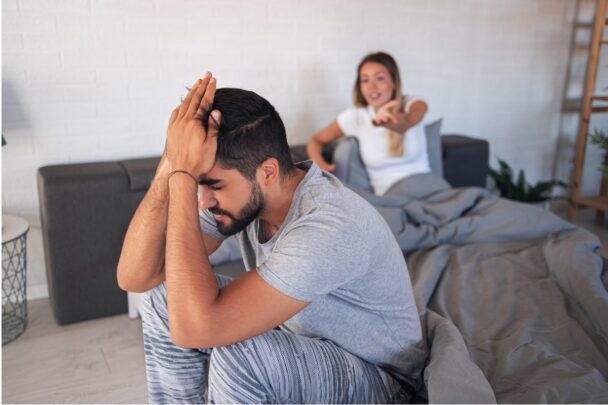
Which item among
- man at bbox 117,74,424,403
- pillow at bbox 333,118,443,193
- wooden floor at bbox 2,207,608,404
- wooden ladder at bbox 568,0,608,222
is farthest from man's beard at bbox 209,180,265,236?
wooden ladder at bbox 568,0,608,222

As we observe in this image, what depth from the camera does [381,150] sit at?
9.65 ft

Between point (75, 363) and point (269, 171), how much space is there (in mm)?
1322

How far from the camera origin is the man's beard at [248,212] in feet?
4.38

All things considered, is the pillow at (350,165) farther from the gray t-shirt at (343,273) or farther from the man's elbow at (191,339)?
the man's elbow at (191,339)

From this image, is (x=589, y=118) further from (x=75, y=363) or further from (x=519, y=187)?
(x=75, y=363)

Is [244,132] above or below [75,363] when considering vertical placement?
above

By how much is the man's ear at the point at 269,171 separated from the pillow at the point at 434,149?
1.83 m

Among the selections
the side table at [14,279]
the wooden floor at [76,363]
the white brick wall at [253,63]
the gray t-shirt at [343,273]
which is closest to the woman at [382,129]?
the white brick wall at [253,63]

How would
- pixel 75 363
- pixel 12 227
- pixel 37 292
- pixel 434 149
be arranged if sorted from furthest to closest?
1. pixel 434 149
2. pixel 37 292
3. pixel 12 227
4. pixel 75 363

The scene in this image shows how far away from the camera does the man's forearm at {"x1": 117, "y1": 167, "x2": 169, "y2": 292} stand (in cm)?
145

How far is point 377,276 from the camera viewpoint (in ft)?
4.40

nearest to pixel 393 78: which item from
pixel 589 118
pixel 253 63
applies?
pixel 253 63

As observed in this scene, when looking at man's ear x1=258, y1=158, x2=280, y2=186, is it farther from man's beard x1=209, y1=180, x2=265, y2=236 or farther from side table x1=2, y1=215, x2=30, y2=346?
side table x1=2, y1=215, x2=30, y2=346

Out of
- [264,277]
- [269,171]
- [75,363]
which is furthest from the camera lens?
[75,363]
